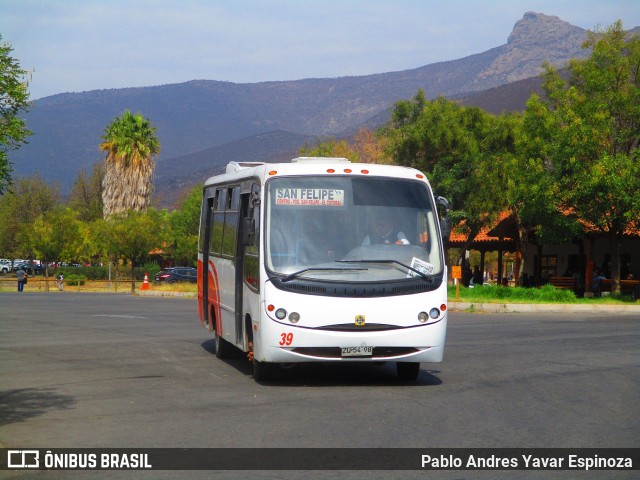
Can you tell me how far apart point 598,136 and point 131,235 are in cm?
3762

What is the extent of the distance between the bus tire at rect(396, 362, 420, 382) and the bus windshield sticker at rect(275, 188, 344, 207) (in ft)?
7.49

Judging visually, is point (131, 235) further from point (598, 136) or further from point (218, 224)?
point (218, 224)

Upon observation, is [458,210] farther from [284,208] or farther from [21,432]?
[21,432]

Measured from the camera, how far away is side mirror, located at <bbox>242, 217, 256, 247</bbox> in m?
13.3

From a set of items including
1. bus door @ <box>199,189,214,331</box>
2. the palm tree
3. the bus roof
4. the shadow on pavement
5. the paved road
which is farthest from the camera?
the palm tree

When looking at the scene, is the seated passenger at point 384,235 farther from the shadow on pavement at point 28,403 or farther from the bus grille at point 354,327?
the shadow on pavement at point 28,403

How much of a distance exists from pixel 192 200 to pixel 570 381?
84.7m

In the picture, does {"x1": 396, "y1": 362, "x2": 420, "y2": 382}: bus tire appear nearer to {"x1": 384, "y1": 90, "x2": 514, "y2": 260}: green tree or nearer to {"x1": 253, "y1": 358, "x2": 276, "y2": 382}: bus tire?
{"x1": 253, "y1": 358, "x2": 276, "y2": 382}: bus tire

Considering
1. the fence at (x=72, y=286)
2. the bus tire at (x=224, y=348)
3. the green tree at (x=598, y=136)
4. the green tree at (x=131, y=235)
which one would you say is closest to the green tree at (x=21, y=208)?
the fence at (x=72, y=286)

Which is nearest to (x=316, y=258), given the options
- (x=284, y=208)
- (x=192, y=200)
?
(x=284, y=208)

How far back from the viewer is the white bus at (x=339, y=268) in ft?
41.4

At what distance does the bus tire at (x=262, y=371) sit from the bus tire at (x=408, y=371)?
1.71 meters

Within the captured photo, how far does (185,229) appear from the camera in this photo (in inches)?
3743

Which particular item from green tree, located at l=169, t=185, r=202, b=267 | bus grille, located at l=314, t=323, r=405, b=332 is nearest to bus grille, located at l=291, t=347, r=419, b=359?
bus grille, located at l=314, t=323, r=405, b=332
